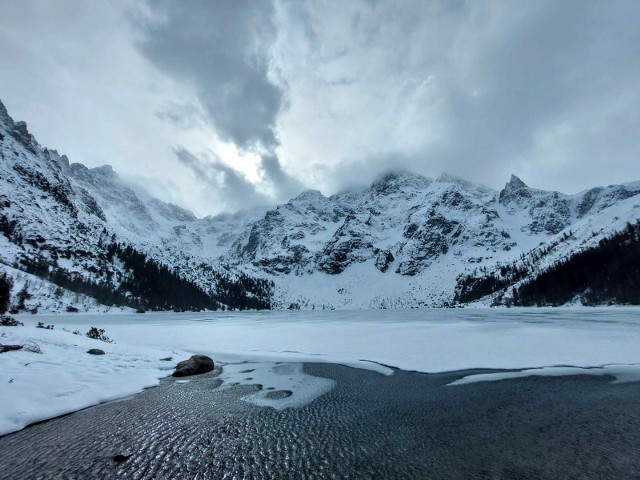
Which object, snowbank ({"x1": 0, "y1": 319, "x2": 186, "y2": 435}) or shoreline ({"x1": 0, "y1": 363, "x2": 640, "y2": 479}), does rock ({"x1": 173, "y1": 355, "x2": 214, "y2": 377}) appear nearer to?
snowbank ({"x1": 0, "y1": 319, "x2": 186, "y2": 435})

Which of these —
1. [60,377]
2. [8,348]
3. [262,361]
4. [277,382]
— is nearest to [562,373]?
[277,382]

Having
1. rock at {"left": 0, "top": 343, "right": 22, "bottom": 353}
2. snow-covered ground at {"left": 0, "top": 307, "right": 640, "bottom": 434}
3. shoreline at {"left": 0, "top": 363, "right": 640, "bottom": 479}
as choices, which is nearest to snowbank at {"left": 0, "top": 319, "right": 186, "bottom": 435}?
snow-covered ground at {"left": 0, "top": 307, "right": 640, "bottom": 434}

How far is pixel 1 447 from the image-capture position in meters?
8.83

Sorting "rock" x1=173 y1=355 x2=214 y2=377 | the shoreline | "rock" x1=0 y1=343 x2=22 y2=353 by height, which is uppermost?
"rock" x1=0 y1=343 x2=22 y2=353

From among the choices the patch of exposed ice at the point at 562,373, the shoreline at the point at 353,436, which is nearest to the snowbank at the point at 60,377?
the shoreline at the point at 353,436

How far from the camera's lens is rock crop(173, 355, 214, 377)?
19.1m

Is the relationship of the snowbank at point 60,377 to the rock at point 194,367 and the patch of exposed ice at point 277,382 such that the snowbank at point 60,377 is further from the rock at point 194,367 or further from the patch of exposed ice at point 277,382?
the patch of exposed ice at point 277,382

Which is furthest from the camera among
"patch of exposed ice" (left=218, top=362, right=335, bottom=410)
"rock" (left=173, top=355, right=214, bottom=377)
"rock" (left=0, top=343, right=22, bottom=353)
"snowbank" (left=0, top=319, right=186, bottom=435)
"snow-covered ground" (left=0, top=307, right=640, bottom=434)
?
"rock" (left=173, top=355, right=214, bottom=377)

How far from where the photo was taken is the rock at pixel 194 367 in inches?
752

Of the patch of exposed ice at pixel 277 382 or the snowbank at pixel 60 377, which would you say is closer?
the snowbank at pixel 60 377

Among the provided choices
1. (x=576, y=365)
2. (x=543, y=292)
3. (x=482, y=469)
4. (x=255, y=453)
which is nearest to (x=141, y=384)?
(x=255, y=453)

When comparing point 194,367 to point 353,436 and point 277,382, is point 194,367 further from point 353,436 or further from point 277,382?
point 353,436

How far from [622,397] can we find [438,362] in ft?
31.4

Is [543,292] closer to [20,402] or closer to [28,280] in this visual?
[20,402]
